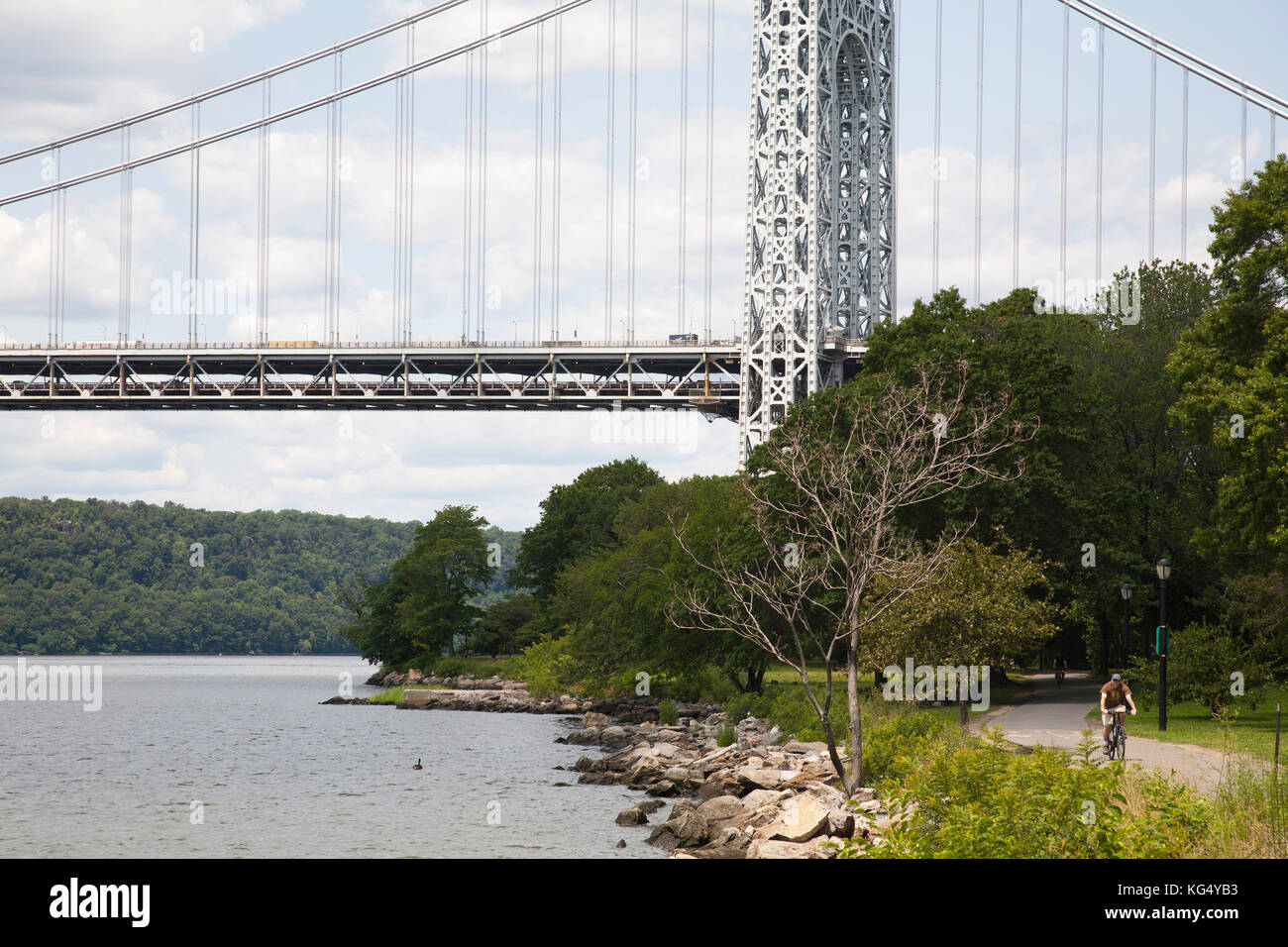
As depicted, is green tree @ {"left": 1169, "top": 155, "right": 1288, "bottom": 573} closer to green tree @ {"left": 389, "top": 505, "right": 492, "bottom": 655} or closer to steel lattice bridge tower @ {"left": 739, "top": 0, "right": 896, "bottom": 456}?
steel lattice bridge tower @ {"left": 739, "top": 0, "right": 896, "bottom": 456}

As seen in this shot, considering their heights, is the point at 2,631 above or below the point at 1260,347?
below

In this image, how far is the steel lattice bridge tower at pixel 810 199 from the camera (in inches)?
2640

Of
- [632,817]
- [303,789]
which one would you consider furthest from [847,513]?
[303,789]

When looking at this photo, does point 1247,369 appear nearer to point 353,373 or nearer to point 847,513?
point 847,513

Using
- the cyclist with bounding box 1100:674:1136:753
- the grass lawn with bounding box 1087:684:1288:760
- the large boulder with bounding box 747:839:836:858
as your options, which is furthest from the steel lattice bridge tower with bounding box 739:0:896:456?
the large boulder with bounding box 747:839:836:858

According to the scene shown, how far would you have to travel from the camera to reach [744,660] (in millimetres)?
42531

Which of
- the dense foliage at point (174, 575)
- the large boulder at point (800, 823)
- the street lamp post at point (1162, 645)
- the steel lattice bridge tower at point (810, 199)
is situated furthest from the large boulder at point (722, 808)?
the dense foliage at point (174, 575)

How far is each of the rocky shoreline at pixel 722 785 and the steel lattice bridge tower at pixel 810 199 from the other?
20788 mm

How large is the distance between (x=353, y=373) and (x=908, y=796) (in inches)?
3031

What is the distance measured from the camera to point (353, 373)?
88.6m
